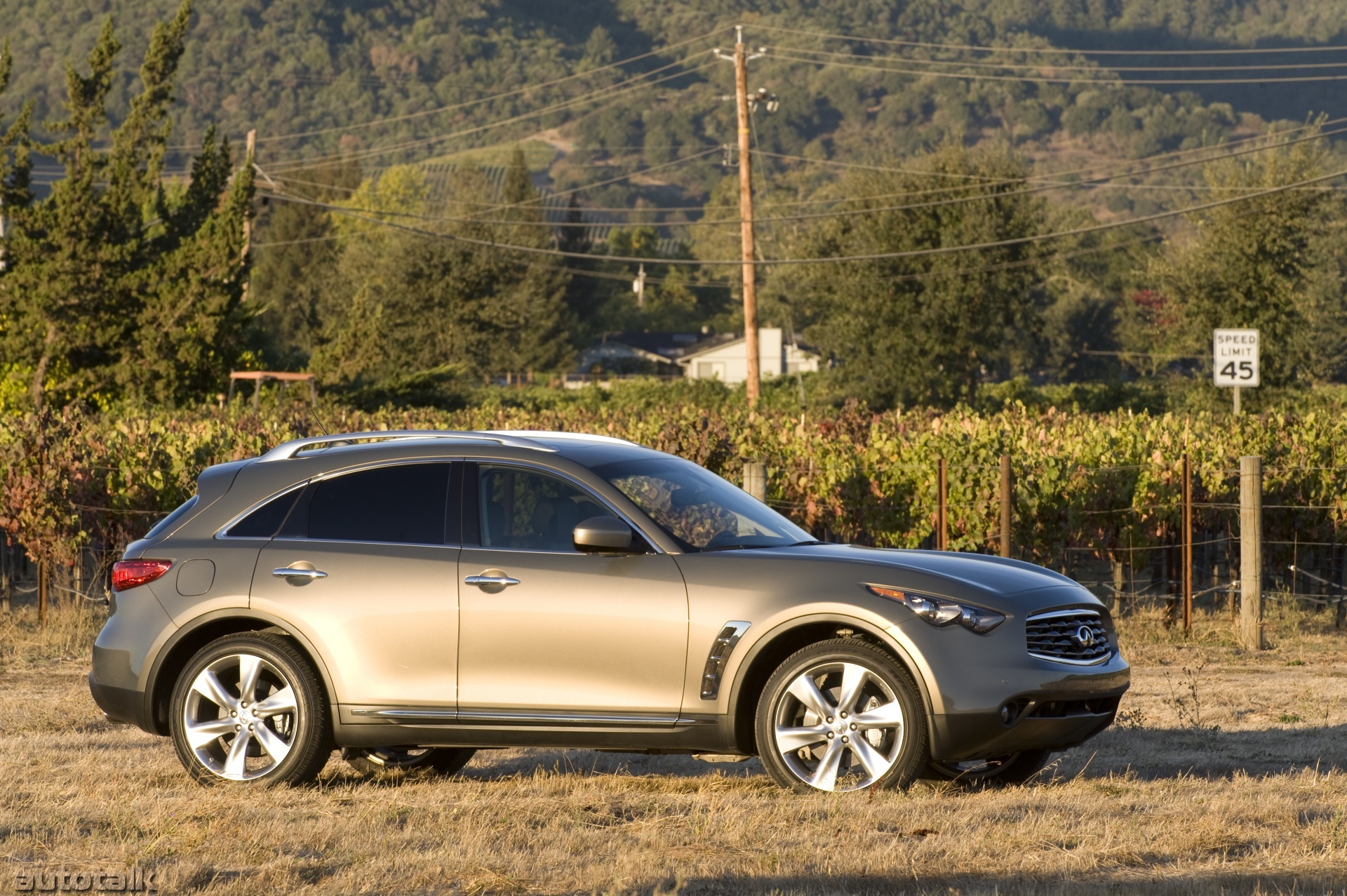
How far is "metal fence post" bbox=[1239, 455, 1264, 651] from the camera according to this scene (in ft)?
45.8

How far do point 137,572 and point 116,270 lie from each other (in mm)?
27879

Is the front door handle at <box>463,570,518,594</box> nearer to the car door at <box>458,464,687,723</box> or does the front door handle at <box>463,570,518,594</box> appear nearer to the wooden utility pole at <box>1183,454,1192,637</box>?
the car door at <box>458,464,687,723</box>

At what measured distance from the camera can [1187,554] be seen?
14.8 meters

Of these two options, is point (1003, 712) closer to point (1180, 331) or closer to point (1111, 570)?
point (1111, 570)

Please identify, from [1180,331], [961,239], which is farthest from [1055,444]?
[961,239]

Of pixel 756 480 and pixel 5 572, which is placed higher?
pixel 756 480

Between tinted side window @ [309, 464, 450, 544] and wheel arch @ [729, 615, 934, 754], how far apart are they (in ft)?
5.03

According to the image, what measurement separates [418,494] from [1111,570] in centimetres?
1308

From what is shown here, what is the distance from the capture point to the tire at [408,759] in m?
8.52

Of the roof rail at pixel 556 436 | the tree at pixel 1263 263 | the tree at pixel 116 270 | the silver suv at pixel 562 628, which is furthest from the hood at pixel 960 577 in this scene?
the tree at pixel 1263 263

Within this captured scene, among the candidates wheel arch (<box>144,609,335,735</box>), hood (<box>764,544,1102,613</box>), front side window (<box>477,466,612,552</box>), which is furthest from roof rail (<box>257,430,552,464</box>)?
hood (<box>764,544,1102,613</box>)

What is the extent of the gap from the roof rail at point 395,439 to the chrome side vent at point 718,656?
1.26 m

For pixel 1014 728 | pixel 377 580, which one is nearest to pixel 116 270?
pixel 377 580

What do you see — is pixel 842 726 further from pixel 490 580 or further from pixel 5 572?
pixel 5 572
